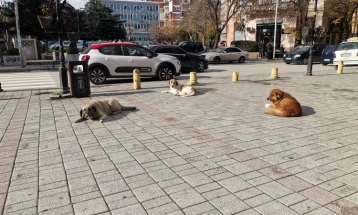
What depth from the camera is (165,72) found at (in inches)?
538

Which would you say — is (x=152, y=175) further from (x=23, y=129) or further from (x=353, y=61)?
(x=353, y=61)

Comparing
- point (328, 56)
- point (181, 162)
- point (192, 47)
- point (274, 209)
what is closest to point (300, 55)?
point (328, 56)

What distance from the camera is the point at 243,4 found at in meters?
31.1

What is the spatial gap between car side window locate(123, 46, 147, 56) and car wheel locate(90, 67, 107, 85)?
4.13 feet

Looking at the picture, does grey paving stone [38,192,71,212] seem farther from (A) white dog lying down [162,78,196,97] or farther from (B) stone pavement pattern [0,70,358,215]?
(A) white dog lying down [162,78,196,97]

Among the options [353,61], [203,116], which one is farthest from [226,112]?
[353,61]

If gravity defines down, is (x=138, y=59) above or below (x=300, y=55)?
below

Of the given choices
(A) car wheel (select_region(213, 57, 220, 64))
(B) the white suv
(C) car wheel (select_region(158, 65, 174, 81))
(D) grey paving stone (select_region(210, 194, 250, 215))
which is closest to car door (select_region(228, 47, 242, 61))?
(A) car wheel (select_region(213, 57, 220, 64))

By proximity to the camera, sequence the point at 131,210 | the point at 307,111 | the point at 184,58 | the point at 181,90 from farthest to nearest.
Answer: the point at 184,58 → the point at 181,90 → the point at 307,111 → the point at 131,210

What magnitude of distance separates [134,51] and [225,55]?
13.7m

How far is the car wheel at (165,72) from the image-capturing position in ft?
44.2

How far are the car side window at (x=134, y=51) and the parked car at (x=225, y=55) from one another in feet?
38.8

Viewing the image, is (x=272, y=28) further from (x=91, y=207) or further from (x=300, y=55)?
(x=91, y=207)

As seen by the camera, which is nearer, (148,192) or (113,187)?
(148,192)
